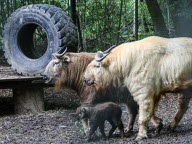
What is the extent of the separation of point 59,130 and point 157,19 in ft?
12.3

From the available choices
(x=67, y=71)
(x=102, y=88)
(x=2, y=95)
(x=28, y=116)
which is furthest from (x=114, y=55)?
(x=2, y=95)

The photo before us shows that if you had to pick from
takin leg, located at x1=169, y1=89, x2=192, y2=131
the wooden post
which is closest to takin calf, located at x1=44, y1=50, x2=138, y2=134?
the wooden post

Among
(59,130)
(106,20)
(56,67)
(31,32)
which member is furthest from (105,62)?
(106,20)

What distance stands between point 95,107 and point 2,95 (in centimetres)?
470

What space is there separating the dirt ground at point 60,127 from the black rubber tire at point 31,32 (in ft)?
2.84

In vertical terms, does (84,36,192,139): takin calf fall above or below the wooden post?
above

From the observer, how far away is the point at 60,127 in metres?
5.54

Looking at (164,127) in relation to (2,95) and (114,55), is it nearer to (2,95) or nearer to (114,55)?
A: (114,55)

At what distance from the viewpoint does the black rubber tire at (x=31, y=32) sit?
6.78 m

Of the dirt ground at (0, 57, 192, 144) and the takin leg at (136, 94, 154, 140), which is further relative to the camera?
the takin leg at (136, 94, 154, 140)

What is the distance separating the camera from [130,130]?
17.5ft

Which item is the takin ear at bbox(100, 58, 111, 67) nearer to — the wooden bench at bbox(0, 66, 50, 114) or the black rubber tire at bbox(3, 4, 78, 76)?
the black rubber tire at bbox(3, 4, 78, 76)

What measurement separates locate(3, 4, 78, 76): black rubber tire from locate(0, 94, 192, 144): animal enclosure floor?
0.94 metres

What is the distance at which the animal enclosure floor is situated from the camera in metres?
4.72
